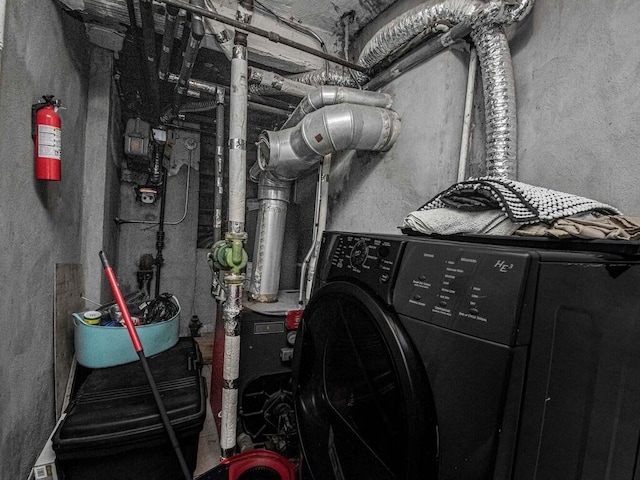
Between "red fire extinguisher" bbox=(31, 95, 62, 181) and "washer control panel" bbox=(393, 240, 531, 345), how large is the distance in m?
1.23

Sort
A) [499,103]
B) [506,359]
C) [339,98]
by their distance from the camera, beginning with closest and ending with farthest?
[506,359] → [499,103] → [339,98]

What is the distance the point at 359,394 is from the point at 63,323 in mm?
1495

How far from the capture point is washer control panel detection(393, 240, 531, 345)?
441 mm

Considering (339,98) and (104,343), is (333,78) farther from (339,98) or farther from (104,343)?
(104,343)

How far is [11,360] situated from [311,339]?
1.00 m

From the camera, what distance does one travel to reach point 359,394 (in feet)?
2.56

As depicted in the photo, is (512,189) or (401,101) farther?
(401,101)

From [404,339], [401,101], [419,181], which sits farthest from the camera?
[401,101]

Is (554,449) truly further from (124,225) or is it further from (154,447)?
(124,225)

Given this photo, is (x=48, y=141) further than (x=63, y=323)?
No

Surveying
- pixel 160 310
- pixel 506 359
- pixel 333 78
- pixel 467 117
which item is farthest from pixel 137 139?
pixel 506 359

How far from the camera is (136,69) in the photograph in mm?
2164

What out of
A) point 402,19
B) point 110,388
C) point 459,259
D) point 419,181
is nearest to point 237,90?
point 402,19

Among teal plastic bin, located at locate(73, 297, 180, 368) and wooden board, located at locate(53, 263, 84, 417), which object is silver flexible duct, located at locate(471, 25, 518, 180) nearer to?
teal plastic bin, located at locate(73, 297, 180, 368)
